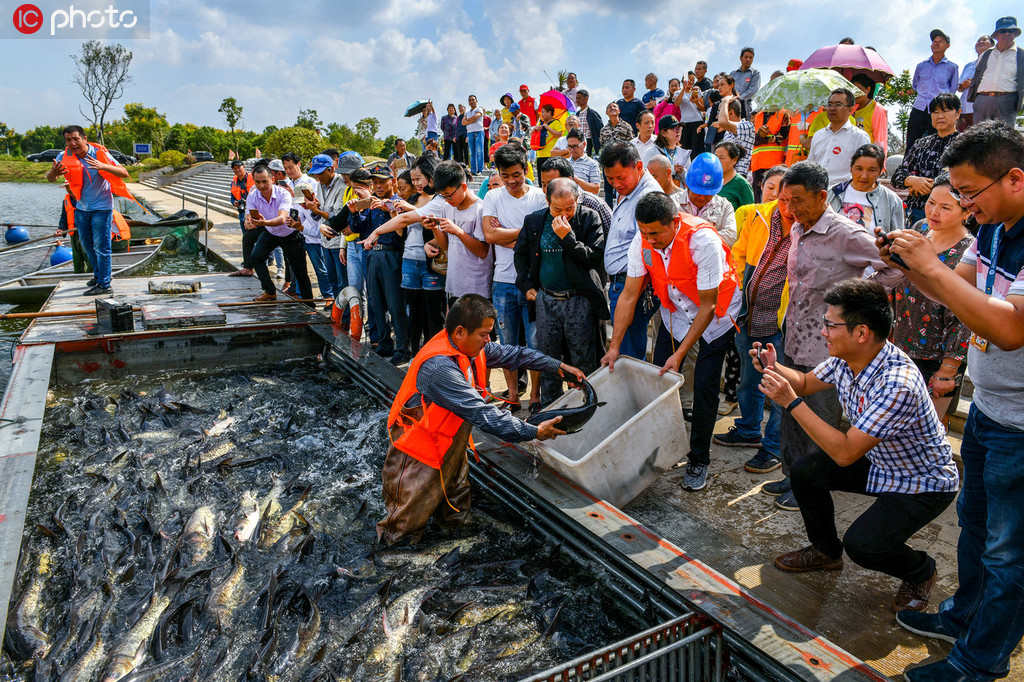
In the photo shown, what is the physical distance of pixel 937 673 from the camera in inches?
106

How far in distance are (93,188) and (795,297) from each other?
9.98m

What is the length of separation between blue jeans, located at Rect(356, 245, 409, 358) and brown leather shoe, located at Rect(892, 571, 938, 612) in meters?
5.23

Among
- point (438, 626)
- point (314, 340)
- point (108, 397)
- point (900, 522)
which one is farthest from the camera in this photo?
point (314, 340)

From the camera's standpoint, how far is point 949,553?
3768mm

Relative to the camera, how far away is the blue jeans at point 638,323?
517 centimetres

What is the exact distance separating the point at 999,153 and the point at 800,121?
5427mm

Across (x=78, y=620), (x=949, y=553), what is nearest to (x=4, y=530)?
(x=78, y=620)

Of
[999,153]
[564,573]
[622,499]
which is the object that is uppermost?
[999,153]

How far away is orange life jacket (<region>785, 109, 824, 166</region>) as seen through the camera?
7.22 meters

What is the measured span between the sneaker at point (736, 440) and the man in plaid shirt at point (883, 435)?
6.08ft

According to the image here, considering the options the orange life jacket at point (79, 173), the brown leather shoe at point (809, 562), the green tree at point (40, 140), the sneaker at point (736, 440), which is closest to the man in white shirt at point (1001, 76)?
the sneaker at point (736, 440)

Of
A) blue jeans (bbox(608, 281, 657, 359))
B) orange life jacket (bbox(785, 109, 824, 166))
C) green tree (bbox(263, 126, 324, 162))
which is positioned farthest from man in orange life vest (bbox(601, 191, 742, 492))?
green tree (bbox(263, 126, 324, 162))

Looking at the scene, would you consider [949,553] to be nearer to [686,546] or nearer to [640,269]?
[686,546]

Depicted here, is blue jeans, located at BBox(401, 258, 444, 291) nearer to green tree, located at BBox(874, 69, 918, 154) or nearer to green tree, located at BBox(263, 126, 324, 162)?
green tree, located at BBox(874, 69, 918, 154)
